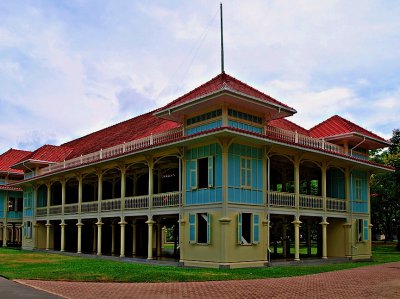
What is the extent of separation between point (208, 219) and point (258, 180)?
122 inches

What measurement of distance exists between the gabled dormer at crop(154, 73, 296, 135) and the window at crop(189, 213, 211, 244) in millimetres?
4016

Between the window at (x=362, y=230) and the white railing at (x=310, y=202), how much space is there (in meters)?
3.98

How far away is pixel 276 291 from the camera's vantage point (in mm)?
15188

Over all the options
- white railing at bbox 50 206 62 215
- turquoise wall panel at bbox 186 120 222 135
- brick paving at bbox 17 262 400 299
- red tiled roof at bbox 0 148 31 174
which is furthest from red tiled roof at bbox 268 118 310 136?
red tiled roof at bbox 0 148 31 174

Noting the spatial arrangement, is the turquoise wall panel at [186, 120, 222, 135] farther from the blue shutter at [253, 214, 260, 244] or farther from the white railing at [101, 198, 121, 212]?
the white railing at [101, 198, 121, 212]

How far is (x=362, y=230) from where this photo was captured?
30.0 metres

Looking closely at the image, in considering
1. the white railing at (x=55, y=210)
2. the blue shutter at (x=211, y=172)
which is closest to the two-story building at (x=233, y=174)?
the blue shutter at (x=211, y=172)

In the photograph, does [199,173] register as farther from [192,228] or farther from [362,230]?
A: [362,230]

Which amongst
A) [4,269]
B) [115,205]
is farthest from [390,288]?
[115,205]

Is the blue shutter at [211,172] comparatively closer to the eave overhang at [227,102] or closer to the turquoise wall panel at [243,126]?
the turquoise wall panel at [243,126]

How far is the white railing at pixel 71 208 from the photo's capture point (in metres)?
34.1

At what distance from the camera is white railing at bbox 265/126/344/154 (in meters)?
25.0

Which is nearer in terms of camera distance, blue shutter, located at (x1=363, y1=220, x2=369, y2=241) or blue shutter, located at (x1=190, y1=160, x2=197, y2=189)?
blue shutter, located at (x1=190, y1=160, x2=197, y2=189)

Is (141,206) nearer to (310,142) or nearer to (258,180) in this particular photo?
(258,180)
